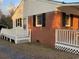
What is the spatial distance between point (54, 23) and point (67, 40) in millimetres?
2592

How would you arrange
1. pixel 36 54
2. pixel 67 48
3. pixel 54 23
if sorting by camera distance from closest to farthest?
pixel 36 54
pixel 67 48
pixel 54 23

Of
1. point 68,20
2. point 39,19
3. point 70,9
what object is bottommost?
point 68,20

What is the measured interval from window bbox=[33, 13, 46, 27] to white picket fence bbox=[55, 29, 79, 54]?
9.20 ft

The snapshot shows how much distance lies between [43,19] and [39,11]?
1258 mm

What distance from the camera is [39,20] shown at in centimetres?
2127

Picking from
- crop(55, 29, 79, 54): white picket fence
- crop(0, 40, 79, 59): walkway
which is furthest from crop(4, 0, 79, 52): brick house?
crop(0, 40, 79, 59): walkway

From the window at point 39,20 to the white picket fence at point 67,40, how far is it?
280cm

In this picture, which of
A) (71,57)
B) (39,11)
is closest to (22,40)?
(39,11)

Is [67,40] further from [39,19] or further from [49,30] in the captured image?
[39,19]

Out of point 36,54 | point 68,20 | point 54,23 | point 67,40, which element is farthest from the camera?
point 68,20

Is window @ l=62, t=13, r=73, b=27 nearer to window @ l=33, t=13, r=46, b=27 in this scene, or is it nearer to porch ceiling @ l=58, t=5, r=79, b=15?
porch ceiling @ l=58, t=5, r=79, b=15

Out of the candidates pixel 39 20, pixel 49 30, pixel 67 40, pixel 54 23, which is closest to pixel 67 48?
pixel 67 40

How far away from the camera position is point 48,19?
62.6 ft

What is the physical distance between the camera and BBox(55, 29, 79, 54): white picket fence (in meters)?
15.2
